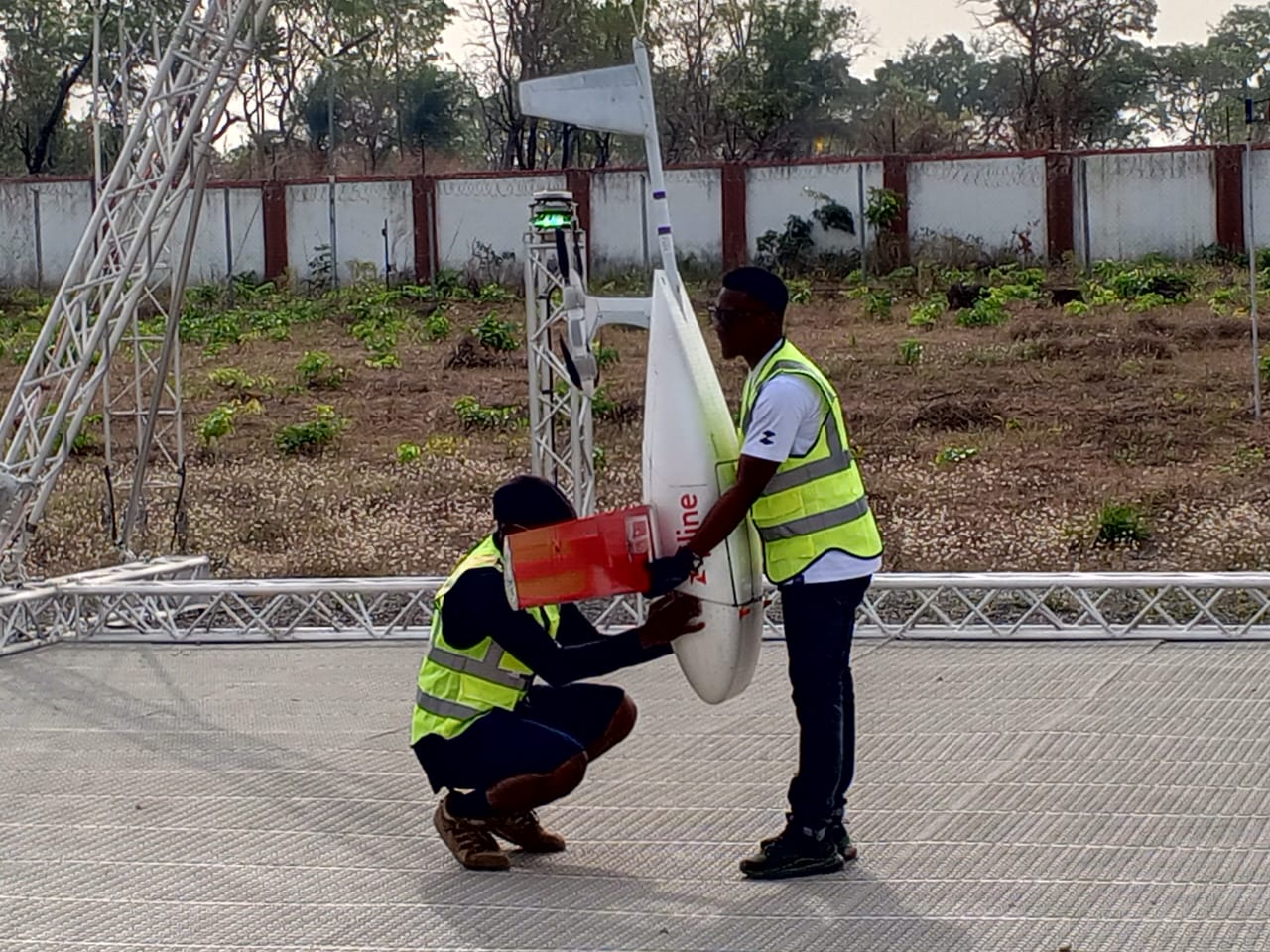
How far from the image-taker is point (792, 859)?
5742 millimetres

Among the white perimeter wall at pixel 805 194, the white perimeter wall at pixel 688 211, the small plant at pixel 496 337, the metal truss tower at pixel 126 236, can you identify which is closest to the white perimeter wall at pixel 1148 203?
the white perimeter wall at pixel 688 211

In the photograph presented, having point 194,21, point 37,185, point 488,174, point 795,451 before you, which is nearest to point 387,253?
point 488,174

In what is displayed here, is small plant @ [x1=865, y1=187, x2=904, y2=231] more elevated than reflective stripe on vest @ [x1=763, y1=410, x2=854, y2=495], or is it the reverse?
small plant @ [x1=865, y1=187, x2=904, y2=231]

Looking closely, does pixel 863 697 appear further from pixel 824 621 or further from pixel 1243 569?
pixel 1243 569

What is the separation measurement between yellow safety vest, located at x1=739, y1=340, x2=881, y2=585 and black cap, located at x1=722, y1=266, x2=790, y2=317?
14cm

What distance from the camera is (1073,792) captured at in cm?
672

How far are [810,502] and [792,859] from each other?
3.58ft

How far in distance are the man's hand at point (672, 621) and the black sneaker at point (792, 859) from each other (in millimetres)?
694

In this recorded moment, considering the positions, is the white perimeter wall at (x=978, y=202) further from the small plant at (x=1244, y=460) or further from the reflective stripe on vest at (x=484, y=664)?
the reflective stripe on vest at (x=484, y=664)

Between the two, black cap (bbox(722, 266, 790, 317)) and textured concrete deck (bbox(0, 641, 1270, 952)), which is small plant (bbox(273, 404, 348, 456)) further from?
black cap (bbox(722, 266, 790, 317))

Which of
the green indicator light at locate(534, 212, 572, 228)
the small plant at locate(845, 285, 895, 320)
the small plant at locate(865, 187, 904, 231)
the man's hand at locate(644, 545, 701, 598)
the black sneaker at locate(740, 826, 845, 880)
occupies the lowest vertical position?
the black sneaker at locate(740, 826, 845, 880)

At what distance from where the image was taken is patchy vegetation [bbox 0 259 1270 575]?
13.6 m

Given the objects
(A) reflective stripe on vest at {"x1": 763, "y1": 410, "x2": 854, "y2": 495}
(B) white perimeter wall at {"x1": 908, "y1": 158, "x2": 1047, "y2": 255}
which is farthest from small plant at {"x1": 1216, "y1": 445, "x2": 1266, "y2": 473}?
(B) white perimeter wall at {"x1": 908, "y1": 158, "x2": 1047, "y2": 255}

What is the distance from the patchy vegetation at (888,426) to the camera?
13.6m
